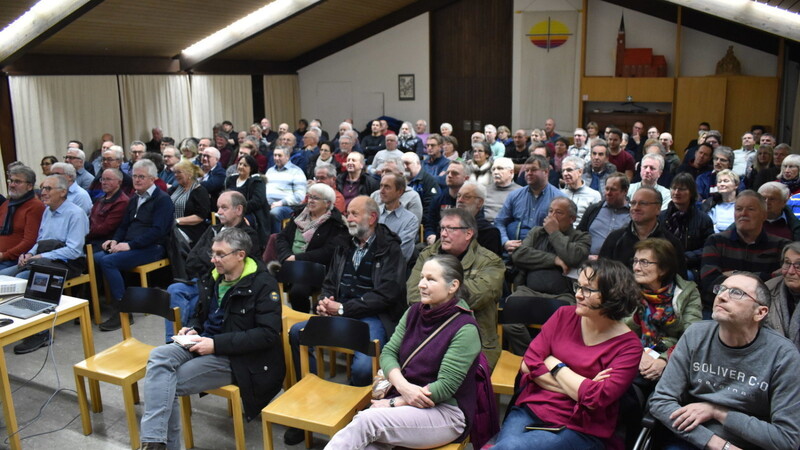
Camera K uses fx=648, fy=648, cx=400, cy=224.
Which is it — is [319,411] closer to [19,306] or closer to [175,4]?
[19,306]

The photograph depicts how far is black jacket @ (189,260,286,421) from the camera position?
3.21 m

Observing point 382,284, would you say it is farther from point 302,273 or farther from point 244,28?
point 244,28

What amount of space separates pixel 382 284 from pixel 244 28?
7.89 m

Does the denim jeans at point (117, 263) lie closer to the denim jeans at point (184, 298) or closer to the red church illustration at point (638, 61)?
the denim jeans at point (184, 298)

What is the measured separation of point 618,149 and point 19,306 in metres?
5.86

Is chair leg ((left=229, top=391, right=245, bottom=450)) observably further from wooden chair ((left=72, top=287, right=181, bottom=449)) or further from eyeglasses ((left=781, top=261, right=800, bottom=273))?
eyeglasses ((left=781, top=261, right=800, bottom=273))

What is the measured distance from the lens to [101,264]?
16.6 feet

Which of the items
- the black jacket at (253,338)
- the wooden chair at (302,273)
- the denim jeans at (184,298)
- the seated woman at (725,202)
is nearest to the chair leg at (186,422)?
the black jacket at (253,338)

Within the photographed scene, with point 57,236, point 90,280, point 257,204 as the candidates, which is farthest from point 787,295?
point 57,236

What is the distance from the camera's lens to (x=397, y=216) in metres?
4.73

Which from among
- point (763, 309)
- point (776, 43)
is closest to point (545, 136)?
point (776, 43)

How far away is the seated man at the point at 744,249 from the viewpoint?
368cm

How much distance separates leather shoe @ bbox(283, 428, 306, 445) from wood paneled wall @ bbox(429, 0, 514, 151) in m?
10.0

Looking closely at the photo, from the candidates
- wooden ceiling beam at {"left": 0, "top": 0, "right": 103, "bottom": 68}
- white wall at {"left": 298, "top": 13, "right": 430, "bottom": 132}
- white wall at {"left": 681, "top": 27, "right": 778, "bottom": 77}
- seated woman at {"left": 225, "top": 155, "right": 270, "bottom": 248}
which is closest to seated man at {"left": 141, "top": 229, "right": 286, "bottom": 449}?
seated woman at {"left": 225, "top": 155, "right": 270, "bottom": 248}
